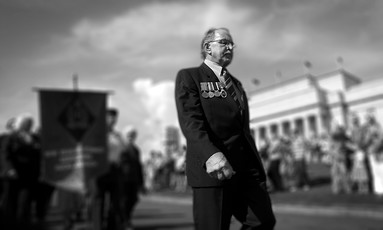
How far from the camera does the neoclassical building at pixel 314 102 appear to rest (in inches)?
2638

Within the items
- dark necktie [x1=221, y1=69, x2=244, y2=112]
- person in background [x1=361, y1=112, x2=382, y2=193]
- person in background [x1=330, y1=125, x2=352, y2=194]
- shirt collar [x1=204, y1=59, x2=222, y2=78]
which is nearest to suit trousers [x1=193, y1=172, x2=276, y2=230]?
dark necktie [x1=221, y1=69, x2=244, y2=112]

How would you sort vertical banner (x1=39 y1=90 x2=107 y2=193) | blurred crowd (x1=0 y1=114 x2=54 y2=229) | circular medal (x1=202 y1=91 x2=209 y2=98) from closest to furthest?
circular medal (x1=202 y1=91 x2=209 y2=98) → blurred crowd (x1=0 y1=114 x2=54 y2=229) → vertical banner (x1=39 y1=90 x2=107 y2=193)

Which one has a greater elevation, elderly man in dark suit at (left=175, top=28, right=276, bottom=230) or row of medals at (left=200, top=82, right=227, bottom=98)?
row of medals at (left=200, top=82, right=227, bottom=98)

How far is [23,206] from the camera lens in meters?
6.56

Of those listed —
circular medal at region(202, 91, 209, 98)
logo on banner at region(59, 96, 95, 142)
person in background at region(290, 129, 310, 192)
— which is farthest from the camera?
person in background at region(290, 129, 310, 192)

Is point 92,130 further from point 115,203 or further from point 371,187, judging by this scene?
point 371,187

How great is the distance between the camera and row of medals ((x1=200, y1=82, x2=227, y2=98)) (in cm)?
255

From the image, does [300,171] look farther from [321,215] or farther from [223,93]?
[223,93]

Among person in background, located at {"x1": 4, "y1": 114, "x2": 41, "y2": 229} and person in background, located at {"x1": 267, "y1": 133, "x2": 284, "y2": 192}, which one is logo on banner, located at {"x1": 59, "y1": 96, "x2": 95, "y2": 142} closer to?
person in background, located at {"x1": 4, "y1": 114, "x2": 41, "y2": 229}

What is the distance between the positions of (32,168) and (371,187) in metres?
8.88

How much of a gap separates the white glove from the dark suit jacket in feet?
0.25

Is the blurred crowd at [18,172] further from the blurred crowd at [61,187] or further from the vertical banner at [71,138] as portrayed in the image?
the vertical banner at [71,138]

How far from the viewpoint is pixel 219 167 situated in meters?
2.26

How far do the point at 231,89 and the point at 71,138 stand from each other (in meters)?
5.00
